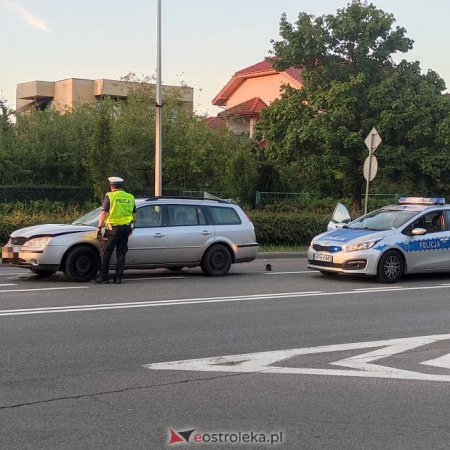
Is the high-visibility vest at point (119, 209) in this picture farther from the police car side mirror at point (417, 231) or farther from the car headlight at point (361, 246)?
the police car side mirror at point (417, 231)

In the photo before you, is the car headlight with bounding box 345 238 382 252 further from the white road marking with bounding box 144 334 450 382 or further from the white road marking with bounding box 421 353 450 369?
the white road marking with bounding box 421 353 450 369

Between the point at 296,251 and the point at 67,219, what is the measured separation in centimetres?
633

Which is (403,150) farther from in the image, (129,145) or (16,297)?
(16,297)

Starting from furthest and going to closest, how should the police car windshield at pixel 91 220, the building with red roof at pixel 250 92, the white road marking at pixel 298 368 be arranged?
the building with red roof at pixel 250 92 < the police car windshield at pixel 91 220 < the white road marking at pixel 298 368

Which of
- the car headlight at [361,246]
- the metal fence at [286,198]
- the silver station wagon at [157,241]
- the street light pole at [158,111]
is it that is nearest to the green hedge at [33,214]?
the street light pole at [158,111]

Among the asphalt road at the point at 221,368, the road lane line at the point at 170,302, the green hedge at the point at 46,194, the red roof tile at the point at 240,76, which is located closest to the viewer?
the asphalt road at the point at 221,368

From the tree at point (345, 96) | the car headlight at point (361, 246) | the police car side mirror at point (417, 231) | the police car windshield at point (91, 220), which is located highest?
the tree at point (345, 96)

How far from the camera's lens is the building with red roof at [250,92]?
46062mm

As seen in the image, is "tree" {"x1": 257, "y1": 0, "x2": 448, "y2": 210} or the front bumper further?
"tree" {"x1": 257, "y1": 0, "x2": 448, "y2": 210}

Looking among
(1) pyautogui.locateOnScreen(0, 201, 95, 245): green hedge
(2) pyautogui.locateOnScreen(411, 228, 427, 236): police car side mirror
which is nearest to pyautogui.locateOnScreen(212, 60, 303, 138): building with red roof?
(1) pyautogui.locateOnScreen(0, 201, 95, 245): green hedge

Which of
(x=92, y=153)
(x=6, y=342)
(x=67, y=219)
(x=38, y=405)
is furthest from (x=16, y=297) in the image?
(x=92, y=153)

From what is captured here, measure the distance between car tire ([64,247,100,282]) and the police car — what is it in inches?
157

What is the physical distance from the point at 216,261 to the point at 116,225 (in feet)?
8.41

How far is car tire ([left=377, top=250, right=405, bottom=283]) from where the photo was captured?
44.1ft
